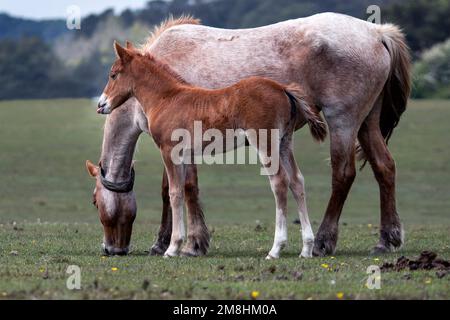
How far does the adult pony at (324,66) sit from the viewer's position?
11.7 meters

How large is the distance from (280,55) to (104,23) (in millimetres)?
74949

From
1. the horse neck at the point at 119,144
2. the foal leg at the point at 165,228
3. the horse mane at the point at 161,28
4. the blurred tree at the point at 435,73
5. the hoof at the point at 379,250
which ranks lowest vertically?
the hoof at the point at 379,250

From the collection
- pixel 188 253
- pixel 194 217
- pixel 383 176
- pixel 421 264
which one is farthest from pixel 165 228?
pixel 421 264

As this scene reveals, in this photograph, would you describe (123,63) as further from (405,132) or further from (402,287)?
(405,132)

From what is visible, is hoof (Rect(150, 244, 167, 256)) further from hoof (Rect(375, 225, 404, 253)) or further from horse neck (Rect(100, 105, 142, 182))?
hoof (Rect(375, 225, 404, 253))

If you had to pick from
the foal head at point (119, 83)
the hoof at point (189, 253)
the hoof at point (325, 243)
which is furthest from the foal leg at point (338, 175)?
the foal head at point (119, 83)

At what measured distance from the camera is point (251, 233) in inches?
559

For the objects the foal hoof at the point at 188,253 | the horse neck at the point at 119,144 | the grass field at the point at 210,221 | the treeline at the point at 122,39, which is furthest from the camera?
the treeline at the point at 122,39

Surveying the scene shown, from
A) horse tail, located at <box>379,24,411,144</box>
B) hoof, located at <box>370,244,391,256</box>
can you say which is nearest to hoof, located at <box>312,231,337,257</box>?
hoof, located at <box>370,244,391,256</box>

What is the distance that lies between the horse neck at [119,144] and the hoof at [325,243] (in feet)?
7.14

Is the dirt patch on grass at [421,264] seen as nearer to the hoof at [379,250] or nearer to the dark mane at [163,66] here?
the hoof at [379,250]

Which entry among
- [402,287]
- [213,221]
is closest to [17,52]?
[213,221]

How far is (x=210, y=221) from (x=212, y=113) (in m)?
9.42

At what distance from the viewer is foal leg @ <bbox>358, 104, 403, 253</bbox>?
11914 mm
